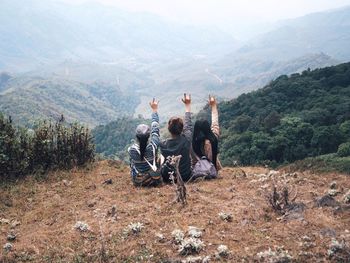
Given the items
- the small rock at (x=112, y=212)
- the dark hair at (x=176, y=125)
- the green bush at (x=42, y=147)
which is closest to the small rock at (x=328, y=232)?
the small rock at (x=112, y=212)

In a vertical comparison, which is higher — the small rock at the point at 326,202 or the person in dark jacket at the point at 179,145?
the person in dark jacket at the point at 179,145

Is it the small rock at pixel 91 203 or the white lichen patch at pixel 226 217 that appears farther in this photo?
the small rock at pixel 91 203

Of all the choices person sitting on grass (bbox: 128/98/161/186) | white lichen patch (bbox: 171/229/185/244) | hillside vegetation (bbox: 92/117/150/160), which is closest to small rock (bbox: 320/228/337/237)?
white lichen patch (bbox: 171/229/185/244)

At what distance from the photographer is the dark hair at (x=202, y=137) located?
9.80m

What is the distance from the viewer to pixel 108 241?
21.6 feet

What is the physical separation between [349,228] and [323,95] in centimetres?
→ 3904

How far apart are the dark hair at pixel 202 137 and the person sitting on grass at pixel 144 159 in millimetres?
918

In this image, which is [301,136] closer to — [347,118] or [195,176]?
[347,118]

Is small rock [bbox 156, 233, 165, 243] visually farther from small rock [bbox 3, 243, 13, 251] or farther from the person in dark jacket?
the person in dark jacket

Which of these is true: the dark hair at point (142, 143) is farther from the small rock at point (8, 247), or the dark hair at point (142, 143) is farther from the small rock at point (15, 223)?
the small rock at point (8, 247)

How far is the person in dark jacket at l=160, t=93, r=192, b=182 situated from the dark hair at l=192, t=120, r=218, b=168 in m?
0.28

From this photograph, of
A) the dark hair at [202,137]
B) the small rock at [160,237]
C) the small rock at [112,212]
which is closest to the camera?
the small rock at [160,237]

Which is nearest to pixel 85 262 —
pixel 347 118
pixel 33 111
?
pixel 347 118

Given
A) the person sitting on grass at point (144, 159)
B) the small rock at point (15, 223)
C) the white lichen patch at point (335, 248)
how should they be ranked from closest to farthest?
the white lichen patch at point (335, 248) < the small rock at point (15, 223) < the person sitting on grass at point (144, 159)
